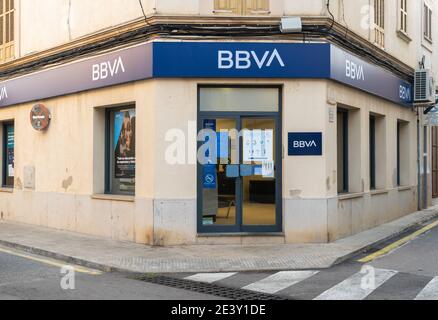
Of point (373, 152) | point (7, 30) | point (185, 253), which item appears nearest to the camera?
point (185, 253)

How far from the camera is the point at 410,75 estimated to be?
16828 mm

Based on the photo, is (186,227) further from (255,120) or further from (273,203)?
(255,120)

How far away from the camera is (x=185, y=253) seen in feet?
33.3

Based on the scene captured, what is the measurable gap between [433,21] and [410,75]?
15.3 ft

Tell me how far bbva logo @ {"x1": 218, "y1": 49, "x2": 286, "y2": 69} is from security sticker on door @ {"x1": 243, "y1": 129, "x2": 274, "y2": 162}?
1.31 m

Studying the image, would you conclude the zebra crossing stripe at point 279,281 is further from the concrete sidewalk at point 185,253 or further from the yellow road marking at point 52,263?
the yellow road marking at point 52,263

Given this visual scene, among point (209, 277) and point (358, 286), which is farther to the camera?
point (209, 277)

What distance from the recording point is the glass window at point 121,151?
12.1 m

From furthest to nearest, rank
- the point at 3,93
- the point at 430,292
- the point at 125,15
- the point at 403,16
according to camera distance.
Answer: the point at 403,16 < the point at 3,93 < the point at 125,15 < the point at 430,292

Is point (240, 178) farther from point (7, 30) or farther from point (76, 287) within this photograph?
point (7, 30)

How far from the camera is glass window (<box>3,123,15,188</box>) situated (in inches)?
627

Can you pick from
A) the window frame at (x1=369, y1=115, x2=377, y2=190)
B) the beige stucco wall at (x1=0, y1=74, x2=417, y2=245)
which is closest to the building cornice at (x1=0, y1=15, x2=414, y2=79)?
the beige stucco wall at (x1=0, y1=74, x2=417, y2=245)

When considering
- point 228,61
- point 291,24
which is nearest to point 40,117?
point 228,61

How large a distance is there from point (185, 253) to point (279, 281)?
254 centimetres
